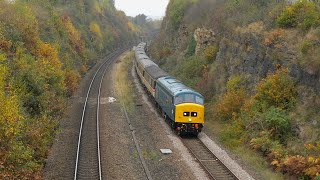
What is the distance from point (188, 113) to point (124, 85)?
67.3ft

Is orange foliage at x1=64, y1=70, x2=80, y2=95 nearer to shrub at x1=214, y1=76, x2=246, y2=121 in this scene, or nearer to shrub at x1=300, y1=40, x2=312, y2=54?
shrub at x1=214, y1=76, x2=246, y2=121

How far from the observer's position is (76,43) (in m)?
53.6

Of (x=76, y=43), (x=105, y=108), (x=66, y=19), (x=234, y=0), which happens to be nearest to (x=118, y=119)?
(x=105, y=108)

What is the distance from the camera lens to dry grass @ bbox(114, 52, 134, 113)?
3346 centimetres

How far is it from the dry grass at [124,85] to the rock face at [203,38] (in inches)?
345

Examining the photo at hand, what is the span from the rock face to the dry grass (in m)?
8.77

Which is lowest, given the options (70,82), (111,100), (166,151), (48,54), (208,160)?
(208,160)

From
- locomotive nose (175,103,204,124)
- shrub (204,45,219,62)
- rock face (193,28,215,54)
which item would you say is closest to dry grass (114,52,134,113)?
locomotive nose (175,103,204,124)

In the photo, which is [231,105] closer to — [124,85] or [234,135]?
[234,135]

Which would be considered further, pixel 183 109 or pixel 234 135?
pixel 183 109

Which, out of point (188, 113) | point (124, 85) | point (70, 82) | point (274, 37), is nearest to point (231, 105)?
point (188, 113)

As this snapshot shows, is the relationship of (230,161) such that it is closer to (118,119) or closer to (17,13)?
(118,119)

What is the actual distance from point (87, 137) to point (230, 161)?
347 inches

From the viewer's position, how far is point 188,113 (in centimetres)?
2370
